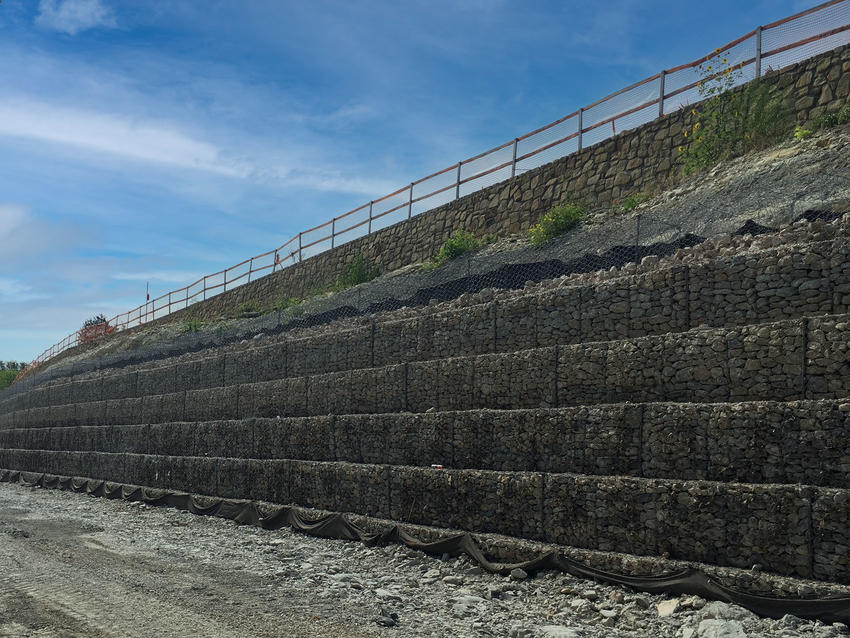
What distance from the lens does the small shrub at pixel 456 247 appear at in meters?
21.1

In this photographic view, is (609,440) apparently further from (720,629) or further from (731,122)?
(731,122)

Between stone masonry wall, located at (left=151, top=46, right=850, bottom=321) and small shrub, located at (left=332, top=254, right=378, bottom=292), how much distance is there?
28cm

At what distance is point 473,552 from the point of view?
1017cm

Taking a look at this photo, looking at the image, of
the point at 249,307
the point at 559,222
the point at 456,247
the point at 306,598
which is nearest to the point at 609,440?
the point at 306,598

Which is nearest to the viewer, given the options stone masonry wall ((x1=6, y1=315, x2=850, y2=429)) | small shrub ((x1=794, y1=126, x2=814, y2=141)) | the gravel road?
the gravel road

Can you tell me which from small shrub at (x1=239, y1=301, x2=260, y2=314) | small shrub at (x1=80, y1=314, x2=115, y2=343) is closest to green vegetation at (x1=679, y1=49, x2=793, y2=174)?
small shrub at (x1=239, y1=301, x2=260, y2=314)

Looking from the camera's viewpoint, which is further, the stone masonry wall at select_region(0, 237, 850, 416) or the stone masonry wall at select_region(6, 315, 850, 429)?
the stone masonry wall at select_region(0, 237, 850, 416)

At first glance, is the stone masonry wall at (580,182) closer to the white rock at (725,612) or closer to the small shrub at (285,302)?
the small shrub at (285,302)

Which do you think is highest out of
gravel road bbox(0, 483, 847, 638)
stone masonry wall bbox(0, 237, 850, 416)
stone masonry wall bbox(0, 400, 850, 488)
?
stone masonry wall bbox(0, 237, 850, 416)

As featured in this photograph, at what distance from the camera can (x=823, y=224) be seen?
944 cm

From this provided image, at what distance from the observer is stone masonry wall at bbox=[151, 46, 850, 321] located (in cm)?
1495

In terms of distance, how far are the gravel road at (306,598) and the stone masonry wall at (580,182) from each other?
11060mm

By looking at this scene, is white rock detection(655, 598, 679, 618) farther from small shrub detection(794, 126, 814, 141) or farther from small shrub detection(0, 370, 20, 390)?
small shrub detection(0, 370, 20, 390)

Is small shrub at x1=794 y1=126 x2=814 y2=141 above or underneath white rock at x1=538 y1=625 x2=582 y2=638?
above
